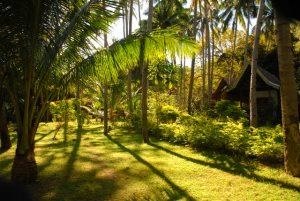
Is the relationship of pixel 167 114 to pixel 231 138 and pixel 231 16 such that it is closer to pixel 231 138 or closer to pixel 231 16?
pixel 231 138

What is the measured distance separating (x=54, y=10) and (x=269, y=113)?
17.2 m

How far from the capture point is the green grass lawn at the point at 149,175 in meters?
6.88

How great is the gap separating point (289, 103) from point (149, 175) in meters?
3.82

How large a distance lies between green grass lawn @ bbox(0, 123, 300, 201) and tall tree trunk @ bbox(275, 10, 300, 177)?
19.4 inches

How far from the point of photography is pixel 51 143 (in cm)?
1325

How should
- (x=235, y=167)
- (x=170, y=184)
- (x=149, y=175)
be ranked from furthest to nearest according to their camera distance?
(x=235, y=167) < (x=149, y=175) < (x=170, y=184)

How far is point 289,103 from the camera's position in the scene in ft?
26.5

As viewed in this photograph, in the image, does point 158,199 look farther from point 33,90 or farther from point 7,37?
point 7,37

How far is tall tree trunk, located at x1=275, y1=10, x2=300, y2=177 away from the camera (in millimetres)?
7910

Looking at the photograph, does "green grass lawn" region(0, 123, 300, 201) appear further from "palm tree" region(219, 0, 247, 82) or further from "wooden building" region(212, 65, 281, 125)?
"palm tree" region(219, 0, 247, 82)

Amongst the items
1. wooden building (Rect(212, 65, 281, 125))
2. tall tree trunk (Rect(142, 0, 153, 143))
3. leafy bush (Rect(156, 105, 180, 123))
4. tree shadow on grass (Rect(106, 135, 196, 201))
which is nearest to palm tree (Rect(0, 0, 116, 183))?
tree shadow on grass (Rect(106, 135, 196, 201))

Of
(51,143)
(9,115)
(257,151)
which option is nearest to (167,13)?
(9,115)

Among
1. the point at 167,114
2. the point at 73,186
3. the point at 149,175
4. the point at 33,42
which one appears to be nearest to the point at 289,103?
the point at 149,175

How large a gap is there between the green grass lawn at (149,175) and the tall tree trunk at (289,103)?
0.49 m
